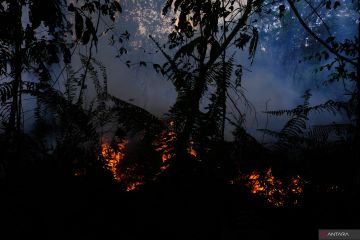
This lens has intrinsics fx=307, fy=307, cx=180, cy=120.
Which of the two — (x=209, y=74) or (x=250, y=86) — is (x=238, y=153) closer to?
(x=209, y=74)

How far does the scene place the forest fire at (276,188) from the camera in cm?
308

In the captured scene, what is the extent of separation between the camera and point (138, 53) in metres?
19.7

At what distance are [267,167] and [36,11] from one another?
2.47 meters

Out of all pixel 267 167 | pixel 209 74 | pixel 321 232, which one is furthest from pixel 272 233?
pixel 209 74

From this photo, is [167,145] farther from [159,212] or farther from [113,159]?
[113,159]

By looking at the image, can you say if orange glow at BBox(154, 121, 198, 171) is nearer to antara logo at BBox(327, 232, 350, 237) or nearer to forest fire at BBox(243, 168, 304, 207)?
forest fire at BBox(243, 168, 304, 207)

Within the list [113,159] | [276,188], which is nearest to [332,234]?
[276,188]

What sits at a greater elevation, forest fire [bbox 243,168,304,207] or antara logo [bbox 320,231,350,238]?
forest fire [bbox 243,168,304,207]

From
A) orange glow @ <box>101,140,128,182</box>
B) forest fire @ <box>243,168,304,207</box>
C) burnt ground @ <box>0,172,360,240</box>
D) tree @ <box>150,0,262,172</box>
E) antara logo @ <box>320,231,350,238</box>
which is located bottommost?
antara logo @ <box>320,231,350,238</box>

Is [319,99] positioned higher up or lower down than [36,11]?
higher up

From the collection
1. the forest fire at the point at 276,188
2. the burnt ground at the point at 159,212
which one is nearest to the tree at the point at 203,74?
the burnt ground at the point at 159,212

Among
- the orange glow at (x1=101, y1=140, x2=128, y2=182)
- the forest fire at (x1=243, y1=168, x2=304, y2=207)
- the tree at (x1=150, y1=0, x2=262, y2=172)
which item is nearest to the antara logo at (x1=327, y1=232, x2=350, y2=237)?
the forest fire at (x1=243, y1=168, x2=304, y2=207)

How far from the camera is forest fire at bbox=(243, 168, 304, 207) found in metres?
3.08

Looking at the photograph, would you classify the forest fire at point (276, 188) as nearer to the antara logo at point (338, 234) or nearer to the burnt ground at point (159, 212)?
the burnt ground at point (159, 212)
